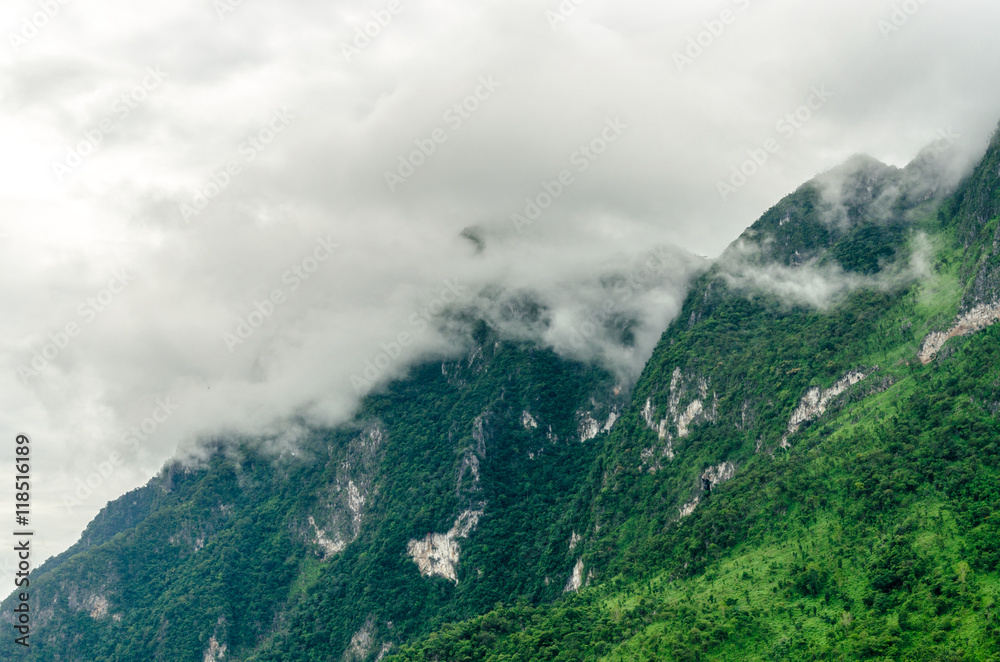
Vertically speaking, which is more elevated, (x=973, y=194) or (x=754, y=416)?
(x=973, y=194)

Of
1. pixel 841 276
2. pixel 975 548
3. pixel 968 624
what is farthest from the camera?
pixel 841 276

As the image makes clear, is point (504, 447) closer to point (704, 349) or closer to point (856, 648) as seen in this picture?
point (704, 349)

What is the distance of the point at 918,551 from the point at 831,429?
108 ft

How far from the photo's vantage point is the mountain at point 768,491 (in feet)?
326

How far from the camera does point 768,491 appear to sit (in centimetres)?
12306

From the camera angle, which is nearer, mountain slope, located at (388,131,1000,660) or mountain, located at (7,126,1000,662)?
mountain slope, located at (388,131,1000,660)

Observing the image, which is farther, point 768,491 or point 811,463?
point 768,491

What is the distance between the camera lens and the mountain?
9950 centimetres

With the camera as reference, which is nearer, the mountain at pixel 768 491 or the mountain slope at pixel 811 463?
the mountain slope at pixel 811 463

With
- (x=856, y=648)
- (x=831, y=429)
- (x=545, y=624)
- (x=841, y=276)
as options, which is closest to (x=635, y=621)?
(x=545, y=624)

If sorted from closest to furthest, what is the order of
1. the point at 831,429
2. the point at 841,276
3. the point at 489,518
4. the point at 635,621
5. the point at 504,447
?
the point at 635,621 < the point at 831,429 < the point at 841,276 < the point at 489,518 < the point at 504,447

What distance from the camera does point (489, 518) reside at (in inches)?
7254

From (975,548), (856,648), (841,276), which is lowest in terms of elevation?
(856,648)

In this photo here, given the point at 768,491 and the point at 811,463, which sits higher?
the point at 811,463
